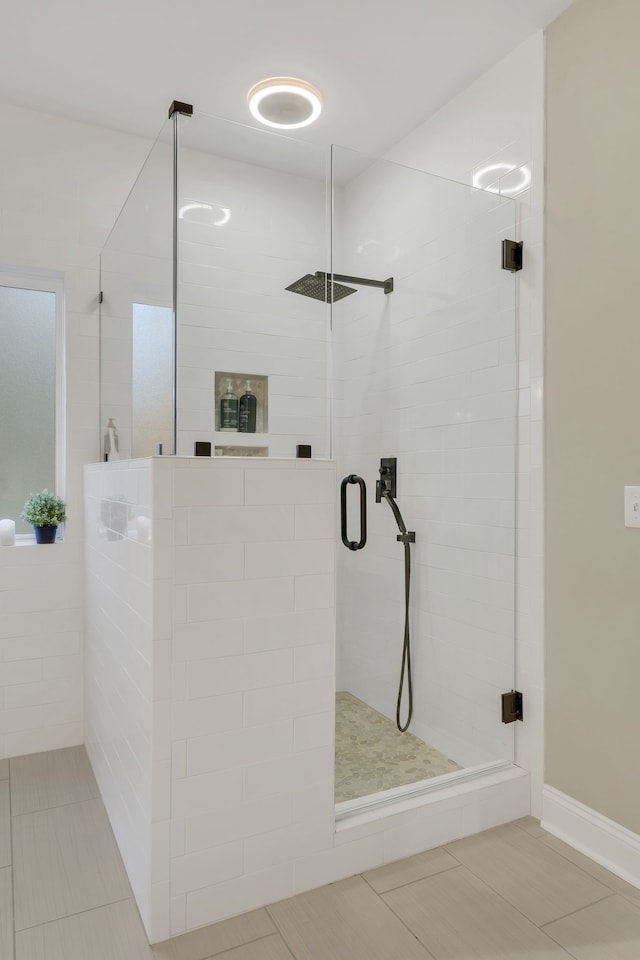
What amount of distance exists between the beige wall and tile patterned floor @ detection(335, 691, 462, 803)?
407mm

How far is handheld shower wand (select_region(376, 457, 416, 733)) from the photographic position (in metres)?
2.10

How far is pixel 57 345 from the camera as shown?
2713mm

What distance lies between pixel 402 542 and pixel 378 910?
106cm

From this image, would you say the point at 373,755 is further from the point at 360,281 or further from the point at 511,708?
the point at 360,281

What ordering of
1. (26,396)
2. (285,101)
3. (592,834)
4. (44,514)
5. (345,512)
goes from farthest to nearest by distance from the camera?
1. (26,396)
2. (44,514)
3. (285,101)
4. (345,512)
5. (592,834)

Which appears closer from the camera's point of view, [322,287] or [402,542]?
[322,287]

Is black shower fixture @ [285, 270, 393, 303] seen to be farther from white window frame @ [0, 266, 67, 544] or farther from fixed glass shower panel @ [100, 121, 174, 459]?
white window frame @ [0, 266, 67, 544]

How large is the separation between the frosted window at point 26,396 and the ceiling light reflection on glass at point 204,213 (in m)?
1.40

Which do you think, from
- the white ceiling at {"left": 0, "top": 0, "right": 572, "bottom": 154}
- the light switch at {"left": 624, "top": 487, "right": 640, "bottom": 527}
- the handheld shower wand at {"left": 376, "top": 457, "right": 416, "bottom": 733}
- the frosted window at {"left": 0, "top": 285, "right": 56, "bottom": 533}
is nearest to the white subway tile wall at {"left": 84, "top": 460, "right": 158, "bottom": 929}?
the frosted window at {"left": 0, "top": 285, "right": 56, "bottom": 533}

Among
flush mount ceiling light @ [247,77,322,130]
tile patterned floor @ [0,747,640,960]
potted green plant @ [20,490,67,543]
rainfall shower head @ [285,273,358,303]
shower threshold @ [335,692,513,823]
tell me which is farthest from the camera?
potted green plant @ [20,490,67,543]

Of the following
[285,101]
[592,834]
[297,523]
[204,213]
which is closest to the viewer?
[204,213]

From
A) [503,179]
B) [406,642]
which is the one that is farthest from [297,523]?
[503,179]

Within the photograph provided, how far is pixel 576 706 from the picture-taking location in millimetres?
1925

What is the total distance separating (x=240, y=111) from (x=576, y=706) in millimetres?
2548
